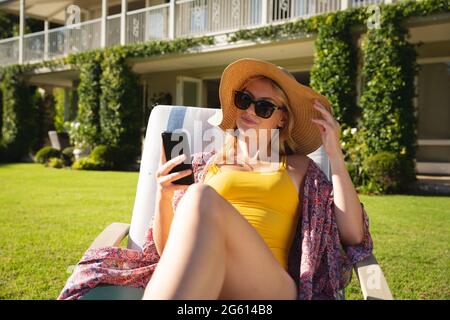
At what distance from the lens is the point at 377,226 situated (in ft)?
15.2

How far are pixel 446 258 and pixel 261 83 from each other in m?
2.55

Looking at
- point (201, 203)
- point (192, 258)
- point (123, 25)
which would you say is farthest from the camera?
point (123, 25)

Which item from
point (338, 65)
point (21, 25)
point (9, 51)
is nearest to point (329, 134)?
point (338, 65)

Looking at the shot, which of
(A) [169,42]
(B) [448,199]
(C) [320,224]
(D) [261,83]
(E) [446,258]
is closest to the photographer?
(C) [320,224]

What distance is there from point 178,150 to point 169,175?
11cm

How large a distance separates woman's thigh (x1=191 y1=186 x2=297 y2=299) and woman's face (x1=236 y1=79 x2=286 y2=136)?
1.92 ft

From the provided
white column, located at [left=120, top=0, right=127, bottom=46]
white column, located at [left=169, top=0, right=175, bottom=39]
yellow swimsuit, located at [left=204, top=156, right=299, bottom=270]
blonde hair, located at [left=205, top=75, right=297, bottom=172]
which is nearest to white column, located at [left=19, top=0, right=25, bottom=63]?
white column, located at [left=120, top=0, right=127, bottom=46]

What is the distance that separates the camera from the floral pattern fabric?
1.80 meters

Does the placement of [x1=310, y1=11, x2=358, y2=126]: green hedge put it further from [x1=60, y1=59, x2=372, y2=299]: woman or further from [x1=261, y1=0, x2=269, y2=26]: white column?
[x1=60, y1=59, x2=372, y2=299]: woman

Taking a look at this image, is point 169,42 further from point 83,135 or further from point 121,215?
point 121,215

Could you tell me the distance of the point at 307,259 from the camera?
1816 millimetres

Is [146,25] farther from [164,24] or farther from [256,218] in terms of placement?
[256,218]

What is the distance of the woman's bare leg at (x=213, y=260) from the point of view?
1.40m
